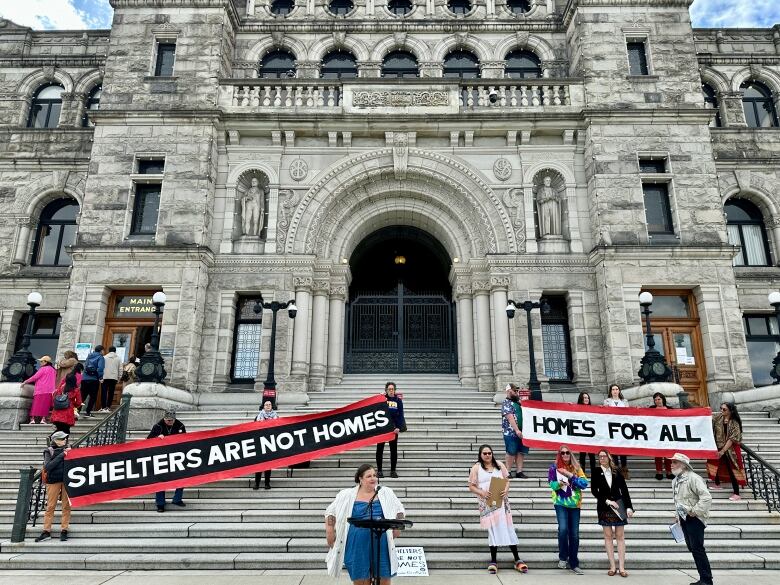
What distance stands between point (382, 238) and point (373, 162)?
147 inches

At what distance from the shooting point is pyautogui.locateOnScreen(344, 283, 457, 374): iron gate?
19484mm

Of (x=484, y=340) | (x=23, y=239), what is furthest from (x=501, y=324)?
(x=23, y=239)

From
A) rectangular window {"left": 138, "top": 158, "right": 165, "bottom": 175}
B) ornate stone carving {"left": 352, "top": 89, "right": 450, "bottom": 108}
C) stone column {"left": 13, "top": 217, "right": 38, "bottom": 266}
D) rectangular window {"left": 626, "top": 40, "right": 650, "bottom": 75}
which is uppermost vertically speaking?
rectangular window {"left": 626, "top": 40, "right": 650, "bottom": 75}

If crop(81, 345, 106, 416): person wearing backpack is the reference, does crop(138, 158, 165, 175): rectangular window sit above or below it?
above

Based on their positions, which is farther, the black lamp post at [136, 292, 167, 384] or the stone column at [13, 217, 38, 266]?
the stone column at [13, 217, 38, 266]

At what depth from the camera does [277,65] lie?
70.3 ft

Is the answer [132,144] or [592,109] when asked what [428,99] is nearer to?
[592,109]

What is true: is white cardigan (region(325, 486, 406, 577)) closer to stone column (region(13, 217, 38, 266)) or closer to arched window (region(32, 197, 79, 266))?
arched window (region(32, 197, 79, 266))

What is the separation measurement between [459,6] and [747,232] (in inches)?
592

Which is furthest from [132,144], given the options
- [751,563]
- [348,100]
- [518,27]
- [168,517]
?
[751,563]

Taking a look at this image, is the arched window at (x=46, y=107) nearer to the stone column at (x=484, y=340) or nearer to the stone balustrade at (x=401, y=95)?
the stone balustrade at (x=401, y=95)

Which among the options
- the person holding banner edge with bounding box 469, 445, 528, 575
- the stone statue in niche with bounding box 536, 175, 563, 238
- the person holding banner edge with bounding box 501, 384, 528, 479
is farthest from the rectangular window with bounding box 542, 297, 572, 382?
the person holding banner edge with bounding box 469, 445, 528, 575

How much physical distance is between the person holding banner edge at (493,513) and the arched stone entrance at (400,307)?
11.7 meters

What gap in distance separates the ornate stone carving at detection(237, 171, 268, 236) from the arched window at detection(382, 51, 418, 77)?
6.93 metres
